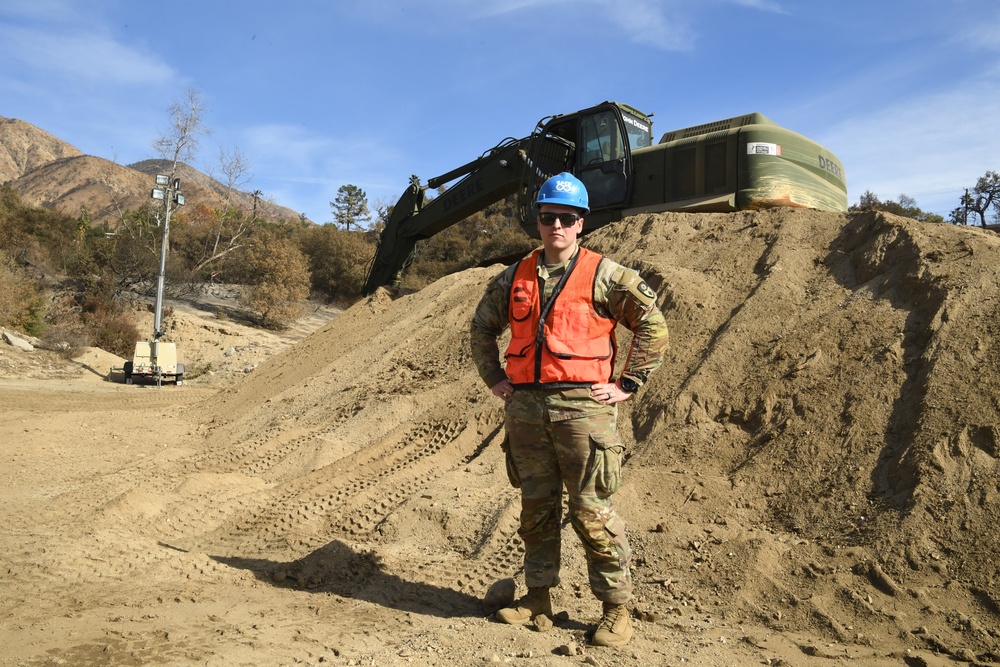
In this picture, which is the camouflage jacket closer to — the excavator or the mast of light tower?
the excavator

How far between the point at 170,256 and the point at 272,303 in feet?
20.6

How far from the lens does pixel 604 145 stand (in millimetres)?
10383

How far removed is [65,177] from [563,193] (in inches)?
4483

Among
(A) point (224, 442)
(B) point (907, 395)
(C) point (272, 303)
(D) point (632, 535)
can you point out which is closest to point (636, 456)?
(D) point (632, 535)

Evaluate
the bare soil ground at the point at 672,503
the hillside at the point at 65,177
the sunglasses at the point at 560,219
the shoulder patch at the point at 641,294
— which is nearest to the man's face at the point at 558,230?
the sunglasses at the point at 560,219

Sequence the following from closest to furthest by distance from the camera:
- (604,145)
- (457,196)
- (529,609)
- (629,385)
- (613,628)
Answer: (613,628) < (629,385) < (529,609) < (604,145) < (457,196)

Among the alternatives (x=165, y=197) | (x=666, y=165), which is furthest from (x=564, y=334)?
(x=165, y=197)

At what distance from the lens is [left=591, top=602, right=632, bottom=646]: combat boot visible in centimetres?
348

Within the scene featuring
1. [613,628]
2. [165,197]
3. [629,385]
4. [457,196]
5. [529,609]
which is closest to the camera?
[613,628]

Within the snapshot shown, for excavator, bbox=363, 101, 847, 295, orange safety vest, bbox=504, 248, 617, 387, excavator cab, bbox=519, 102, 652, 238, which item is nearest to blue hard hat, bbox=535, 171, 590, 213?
orange safety vest, bbox=504, 248, 617, 387

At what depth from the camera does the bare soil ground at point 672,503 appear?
140 inches

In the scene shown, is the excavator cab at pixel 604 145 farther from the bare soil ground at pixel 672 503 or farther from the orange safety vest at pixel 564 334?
the orange safety vest at pixel 564 334

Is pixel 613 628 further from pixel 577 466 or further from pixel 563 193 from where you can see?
pixel 563 193

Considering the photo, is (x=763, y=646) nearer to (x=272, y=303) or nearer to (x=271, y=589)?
(x=271, y=589)
